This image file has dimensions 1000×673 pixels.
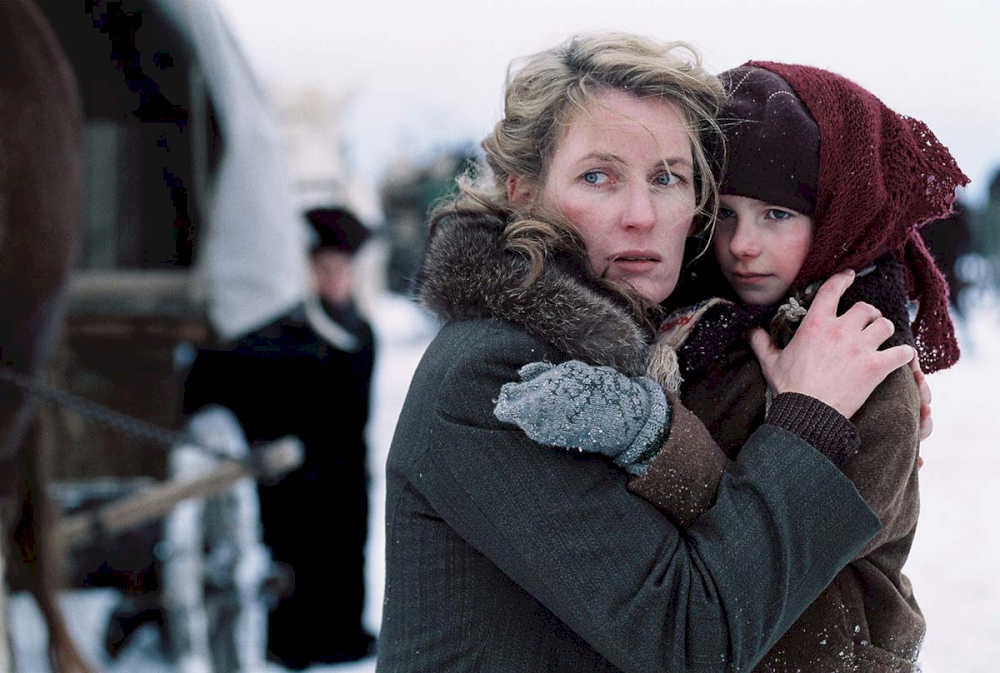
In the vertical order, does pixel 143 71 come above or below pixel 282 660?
above

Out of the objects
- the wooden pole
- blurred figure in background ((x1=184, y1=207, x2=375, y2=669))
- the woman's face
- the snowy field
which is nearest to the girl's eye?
the woman's face

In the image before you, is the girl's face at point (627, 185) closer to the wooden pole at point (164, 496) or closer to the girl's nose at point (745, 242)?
the girl's nose at point (745, 242)

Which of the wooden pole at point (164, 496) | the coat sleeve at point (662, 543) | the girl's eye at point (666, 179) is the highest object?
the girl's eye at point (666, 179)

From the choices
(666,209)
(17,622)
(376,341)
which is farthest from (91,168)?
(666,209)

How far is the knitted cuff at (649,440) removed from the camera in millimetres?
1085

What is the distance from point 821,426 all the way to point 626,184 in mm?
412

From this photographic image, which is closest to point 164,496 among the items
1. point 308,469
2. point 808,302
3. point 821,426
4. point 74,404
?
point 74,404

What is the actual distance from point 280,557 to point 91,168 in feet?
7.19

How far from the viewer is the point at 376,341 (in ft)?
18.2

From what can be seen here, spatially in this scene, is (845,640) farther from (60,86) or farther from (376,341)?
(376,341)

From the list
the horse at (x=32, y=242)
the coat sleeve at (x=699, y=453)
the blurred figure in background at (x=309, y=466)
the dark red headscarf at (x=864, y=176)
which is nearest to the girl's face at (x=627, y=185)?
the dark red headscarf at (x=864, y=176)

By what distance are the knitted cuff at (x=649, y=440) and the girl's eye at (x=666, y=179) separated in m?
0.36

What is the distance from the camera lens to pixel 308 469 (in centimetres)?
513

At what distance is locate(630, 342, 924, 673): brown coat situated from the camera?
42.9 inches
